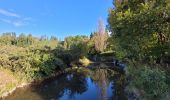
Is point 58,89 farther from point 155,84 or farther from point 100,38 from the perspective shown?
point 100,38

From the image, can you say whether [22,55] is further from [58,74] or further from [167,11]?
[167,11]

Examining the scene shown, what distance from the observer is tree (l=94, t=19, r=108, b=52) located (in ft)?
185

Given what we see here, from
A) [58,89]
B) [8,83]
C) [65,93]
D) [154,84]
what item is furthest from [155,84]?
[8,83]

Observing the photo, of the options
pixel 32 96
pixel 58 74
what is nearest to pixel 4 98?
pixel 32 96

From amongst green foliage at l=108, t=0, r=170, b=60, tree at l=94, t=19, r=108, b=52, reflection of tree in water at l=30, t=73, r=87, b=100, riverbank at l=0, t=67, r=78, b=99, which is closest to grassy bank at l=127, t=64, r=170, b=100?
green foliage at l=108, t=0, r=170, b=60

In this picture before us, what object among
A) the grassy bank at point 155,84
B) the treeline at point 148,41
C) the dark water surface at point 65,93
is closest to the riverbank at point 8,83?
the dark water surface at point 65,93

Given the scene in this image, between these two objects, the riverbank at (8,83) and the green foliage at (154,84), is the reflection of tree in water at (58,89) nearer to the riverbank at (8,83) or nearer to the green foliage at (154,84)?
the riverbank at (8,83)

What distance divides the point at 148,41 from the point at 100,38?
39.0 m

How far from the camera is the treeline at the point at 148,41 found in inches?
502

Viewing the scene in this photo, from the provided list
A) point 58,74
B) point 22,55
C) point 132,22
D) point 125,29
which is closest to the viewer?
point 132,22

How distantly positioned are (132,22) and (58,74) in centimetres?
1584

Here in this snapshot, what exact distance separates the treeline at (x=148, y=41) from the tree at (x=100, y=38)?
3579 centimetres

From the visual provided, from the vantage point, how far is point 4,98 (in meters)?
17.3

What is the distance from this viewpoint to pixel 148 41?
1741cm
